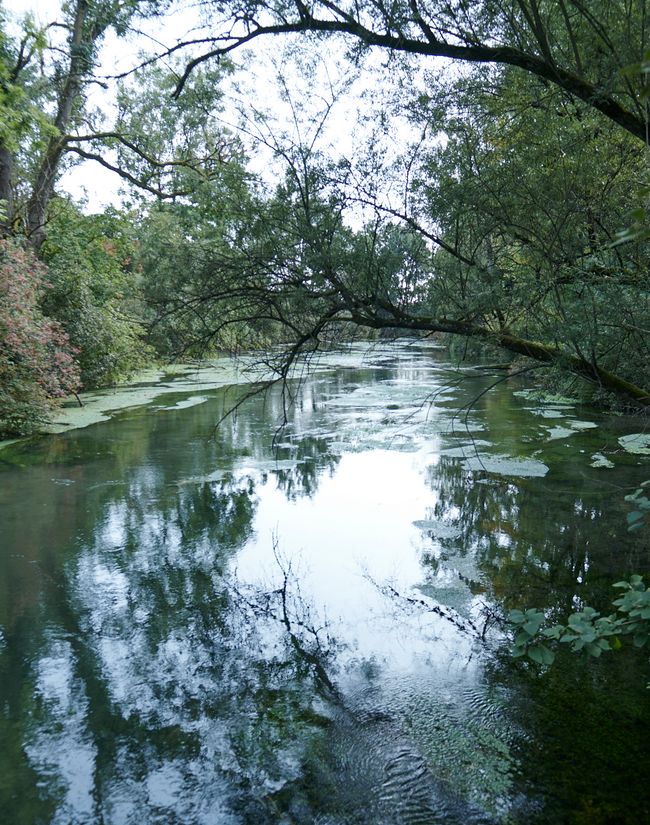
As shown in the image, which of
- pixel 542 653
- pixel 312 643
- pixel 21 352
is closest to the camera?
pixel 542 653

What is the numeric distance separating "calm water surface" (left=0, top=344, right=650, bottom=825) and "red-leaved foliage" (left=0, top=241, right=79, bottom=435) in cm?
121

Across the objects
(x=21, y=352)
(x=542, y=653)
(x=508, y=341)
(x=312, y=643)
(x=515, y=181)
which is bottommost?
(x=312, y=643)

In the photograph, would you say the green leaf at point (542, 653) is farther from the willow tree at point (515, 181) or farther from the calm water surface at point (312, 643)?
the willow tree at point (515, 181)

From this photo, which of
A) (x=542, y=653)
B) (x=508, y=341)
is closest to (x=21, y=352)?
(x=508, y=341)

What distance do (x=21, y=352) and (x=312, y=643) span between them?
691cm

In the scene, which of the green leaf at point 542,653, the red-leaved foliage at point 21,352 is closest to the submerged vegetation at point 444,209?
the green leaf at point 542,653

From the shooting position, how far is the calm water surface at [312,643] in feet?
9.30

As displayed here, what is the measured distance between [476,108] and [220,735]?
4.60m

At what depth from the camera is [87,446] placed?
947 cm

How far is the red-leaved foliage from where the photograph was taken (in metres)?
9.04

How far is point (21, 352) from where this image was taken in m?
9.14

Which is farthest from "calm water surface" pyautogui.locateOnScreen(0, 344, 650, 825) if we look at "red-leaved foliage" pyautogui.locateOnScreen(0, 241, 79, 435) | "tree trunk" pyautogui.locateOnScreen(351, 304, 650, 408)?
"red-leaved foliage" pyautogui.locateOnScreen(0, 241, 79, 435)

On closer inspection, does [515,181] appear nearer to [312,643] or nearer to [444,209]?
[444,209]

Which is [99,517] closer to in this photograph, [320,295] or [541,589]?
[320,295]
